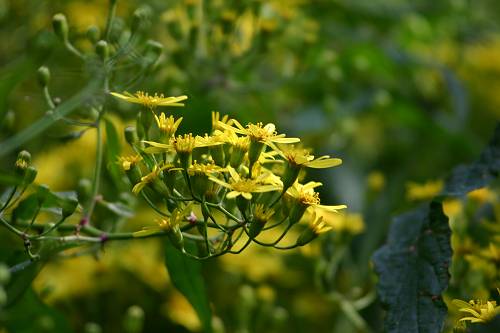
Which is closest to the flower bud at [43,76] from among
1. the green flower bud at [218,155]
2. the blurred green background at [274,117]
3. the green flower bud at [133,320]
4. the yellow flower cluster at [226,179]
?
the blurred green background at [274,117]

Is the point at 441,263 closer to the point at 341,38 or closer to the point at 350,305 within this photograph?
the point at 350,305

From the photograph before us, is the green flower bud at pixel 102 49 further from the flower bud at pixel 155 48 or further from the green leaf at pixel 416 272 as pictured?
the green leaf at pixel 416 272

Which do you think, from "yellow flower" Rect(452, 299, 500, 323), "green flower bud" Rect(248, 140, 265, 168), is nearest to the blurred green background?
"green flower bud" Rect(248, 140, 265, 168)

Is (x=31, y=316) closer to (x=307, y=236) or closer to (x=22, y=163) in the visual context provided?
(x=22, y=163)

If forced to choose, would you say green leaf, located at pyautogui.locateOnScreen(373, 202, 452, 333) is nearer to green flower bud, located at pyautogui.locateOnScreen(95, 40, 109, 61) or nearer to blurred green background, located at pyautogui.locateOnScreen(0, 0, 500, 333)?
blurred green background, located at pyautogui.locateOnScreen(0, 0, 500, 333)

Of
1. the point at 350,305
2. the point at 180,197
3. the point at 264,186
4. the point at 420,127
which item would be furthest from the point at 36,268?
the point at 420,127

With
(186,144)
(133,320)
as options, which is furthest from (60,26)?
(133,320)
